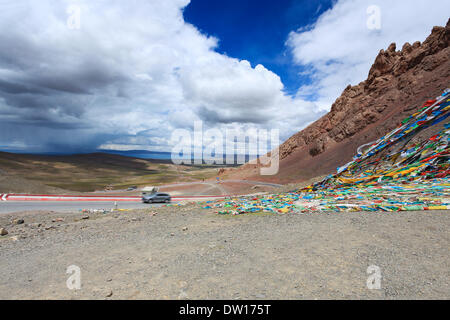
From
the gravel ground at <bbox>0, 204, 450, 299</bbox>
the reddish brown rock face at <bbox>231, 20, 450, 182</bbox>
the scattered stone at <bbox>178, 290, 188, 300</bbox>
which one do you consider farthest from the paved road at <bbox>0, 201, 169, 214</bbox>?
the reddish brown rock face at <bbox>231, 20, 450, 182</bbox>

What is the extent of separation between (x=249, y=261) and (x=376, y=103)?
6633cm

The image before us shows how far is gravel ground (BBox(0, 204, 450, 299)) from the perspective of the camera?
4711 mm

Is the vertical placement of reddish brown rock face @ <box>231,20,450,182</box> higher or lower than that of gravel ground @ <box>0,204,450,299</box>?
higher

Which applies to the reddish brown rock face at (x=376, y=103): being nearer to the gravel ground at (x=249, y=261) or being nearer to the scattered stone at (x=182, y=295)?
the gravel ground at (x=249, y=261)

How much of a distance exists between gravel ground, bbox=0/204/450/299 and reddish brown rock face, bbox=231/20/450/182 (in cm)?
4576

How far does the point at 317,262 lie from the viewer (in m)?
5.75

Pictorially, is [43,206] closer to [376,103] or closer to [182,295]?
[182,295]

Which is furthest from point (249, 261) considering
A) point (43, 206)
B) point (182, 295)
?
point (43, 206)

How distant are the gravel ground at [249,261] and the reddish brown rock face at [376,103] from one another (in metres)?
45.8

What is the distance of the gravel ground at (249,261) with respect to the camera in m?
4.71

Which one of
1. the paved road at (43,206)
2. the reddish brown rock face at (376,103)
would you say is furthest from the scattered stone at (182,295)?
the reddish brown rock face at (376,103)

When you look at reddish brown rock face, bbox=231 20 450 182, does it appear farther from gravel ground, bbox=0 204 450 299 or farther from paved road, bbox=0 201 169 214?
gravel ground, bbox=0 204 450 299

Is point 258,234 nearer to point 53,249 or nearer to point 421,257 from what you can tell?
point 421,257
